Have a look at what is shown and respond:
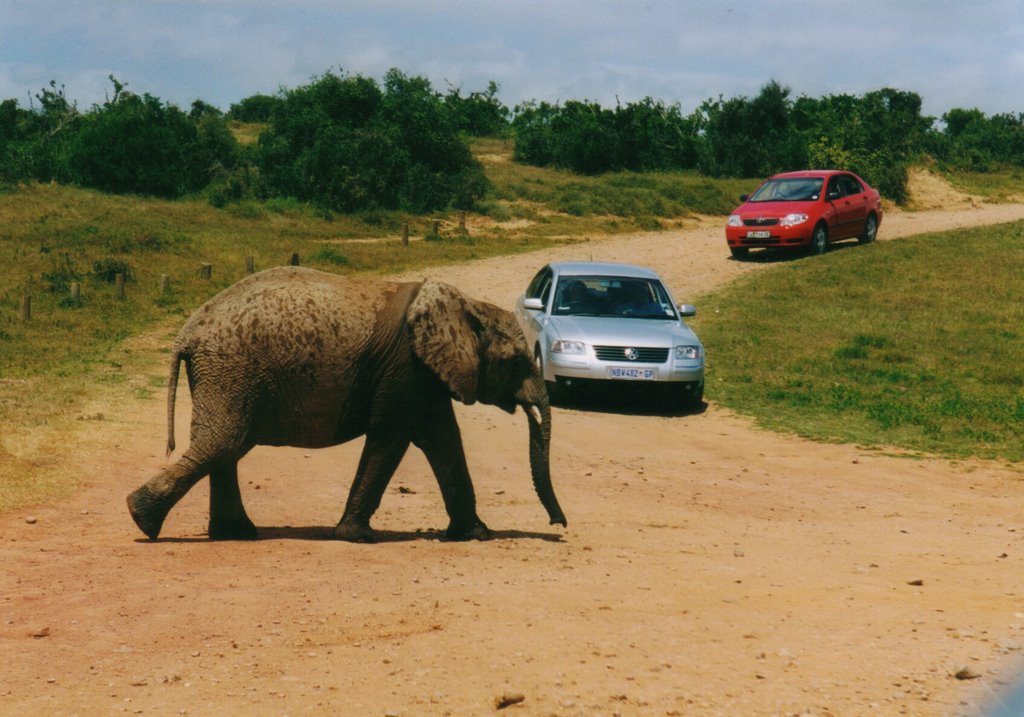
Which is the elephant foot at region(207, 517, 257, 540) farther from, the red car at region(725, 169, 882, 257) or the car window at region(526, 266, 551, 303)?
the red car at region(725, 169, 882, 257)

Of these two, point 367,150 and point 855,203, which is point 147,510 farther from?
point 367,150

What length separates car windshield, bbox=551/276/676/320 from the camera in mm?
17438

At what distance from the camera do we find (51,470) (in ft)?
36.8

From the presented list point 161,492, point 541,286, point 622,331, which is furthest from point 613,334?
point 161,492

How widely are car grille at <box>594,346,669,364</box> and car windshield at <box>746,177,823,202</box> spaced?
14368 millimetres

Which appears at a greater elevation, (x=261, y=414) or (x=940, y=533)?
(x=261, y=414)

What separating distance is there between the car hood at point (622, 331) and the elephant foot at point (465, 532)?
23.5 feet

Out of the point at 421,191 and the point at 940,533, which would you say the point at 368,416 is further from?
the point at 421,191

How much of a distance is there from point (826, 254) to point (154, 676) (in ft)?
84.6

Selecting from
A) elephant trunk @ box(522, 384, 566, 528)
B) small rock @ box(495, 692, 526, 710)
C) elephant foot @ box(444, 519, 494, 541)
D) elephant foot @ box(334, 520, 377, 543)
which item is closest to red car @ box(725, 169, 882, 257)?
elephant trunk @ box(522, 384, 566, 528)

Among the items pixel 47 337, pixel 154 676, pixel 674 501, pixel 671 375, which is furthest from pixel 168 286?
pixel 154 676

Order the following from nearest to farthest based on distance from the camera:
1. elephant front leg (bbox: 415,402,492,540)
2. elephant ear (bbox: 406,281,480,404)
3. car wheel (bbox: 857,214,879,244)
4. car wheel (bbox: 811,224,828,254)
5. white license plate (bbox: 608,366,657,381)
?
elephant ear (bbox: 406,281,480,404) → elephant front leg (bbox: 415,402,492,540) → white license plate (bbox: 608,366,657,381) → car wheel (bbox: 811,224,828,254) → car wheel (bbox: 857,214,879,244)

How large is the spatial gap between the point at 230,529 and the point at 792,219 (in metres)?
22.4

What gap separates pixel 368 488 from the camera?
29.6ft
